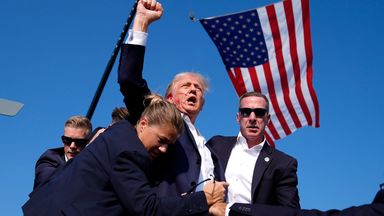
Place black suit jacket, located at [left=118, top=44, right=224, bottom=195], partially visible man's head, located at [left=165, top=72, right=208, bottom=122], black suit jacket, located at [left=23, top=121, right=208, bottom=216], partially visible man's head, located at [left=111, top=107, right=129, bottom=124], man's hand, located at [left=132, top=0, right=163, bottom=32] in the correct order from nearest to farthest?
black suit jacket, located at [left=23, top=121, right=208, bottom=216], black suit jacket, located at [left=118, top=44, right=224, bottom=195], man's hand, located at [left=132, top=0, right=163, bottom=32], partially visible man's head, located at [left=165, top=72, right=208, bottom=122], partially visible man's head, located at [left=111, top=107, right=129, bottom=124]

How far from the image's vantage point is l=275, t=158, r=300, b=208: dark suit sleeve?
4684 millimetres

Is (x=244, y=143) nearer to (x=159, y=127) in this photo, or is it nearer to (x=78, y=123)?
(x=159, y=127)

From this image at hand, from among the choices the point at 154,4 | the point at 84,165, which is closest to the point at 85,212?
the point at 84,165

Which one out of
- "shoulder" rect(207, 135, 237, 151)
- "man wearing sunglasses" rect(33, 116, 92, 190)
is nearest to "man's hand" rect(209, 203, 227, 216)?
"shoulder" rect(207, 135, 237, 151)

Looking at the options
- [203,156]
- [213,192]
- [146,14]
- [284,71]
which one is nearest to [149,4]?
[146,14]

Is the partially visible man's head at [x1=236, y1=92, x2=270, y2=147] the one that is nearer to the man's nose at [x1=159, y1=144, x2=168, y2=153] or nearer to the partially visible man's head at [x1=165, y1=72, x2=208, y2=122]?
the partially visible man's head at [x1=165, y1=72, x2=208, y2=122]

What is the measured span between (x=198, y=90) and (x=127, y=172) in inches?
60.9

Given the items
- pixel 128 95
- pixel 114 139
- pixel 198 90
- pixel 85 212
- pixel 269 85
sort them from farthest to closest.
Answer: pixel 269 85
pixel 198 90
pixel 128 95
pixel 114 139
pixel 85 212

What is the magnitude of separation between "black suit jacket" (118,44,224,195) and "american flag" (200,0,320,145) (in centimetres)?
568

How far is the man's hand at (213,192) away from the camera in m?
3.63

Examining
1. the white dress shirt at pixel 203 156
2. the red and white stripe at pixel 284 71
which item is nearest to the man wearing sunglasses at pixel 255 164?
the white dress shirt at pixel 203 156

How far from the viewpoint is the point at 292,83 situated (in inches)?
382

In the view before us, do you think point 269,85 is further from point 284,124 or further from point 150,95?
point 150,95

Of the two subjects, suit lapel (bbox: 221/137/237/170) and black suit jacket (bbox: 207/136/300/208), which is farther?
suit lapel (bbox: 221/137/237/170)
